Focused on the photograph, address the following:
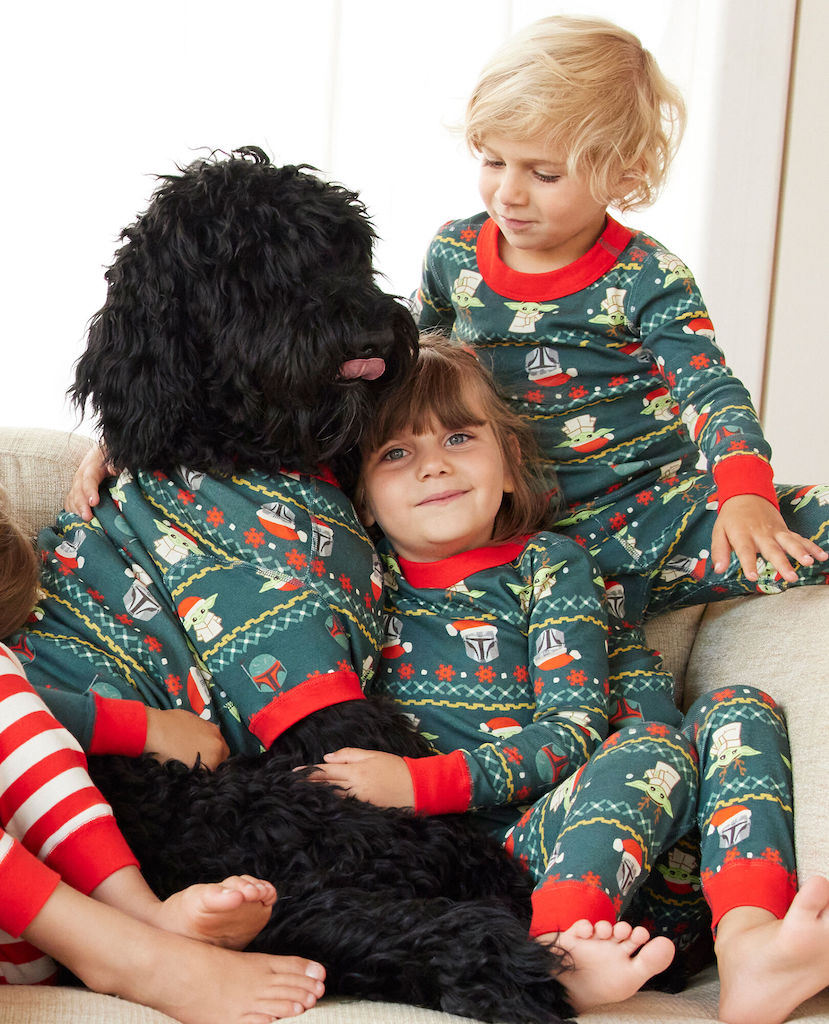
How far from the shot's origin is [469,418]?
1540 mm

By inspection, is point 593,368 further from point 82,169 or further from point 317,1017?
point 82,169

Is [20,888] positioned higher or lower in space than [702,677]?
higher

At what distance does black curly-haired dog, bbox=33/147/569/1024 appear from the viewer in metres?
1.03

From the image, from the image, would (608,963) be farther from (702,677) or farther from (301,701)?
(702,677)

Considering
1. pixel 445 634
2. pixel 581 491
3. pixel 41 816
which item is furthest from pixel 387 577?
pixel 41 816

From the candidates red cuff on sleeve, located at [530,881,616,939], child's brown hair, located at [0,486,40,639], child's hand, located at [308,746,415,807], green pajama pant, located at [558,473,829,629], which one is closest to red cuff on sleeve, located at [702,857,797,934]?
red cuff on sleeve, located at [530,881,616,939]

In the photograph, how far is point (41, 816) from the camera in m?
1.03

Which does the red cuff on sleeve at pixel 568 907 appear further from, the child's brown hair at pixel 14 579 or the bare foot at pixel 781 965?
the child's brown hair at pixel 14 579

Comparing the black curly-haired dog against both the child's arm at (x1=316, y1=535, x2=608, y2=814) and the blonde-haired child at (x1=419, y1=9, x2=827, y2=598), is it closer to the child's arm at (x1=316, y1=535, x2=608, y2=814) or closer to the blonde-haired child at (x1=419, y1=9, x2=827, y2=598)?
the child's arm at (x1=316, y1=535, x2=608, y2=814)

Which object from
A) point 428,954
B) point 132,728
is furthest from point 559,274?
point 428,954

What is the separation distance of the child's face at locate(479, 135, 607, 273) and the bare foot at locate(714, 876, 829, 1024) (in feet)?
3.40

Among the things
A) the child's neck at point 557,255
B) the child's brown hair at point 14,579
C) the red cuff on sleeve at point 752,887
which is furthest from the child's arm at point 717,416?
the child's brown hair at point 14,579

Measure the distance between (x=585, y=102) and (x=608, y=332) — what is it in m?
0.34

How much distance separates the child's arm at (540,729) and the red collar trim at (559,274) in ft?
1.40
